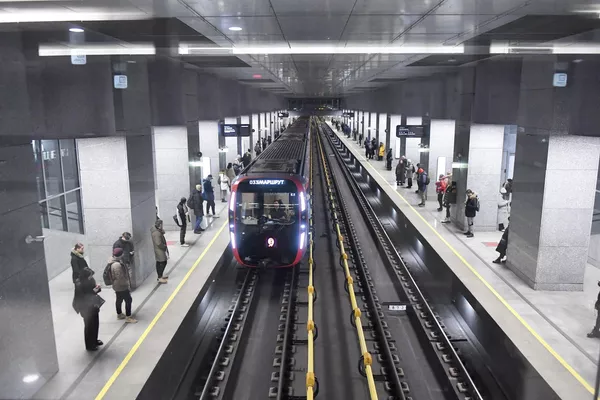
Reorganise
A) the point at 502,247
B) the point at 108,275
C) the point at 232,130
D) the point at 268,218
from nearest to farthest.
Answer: the point at 108,275 < the point at 268,218 < the point at 502,247 < the point at 232,130

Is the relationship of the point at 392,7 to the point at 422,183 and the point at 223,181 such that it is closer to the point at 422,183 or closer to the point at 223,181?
the point at 422,183

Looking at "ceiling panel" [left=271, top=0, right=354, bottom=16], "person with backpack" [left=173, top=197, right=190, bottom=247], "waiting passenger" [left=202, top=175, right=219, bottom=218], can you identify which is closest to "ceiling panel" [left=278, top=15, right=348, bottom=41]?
"ceiling panel" [left=271, top=0, right=354, bottom=16]

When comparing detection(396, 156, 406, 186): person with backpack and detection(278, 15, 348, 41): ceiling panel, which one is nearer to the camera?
detection(278, 15, 348, 41): ceiling panel

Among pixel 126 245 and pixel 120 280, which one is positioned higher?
pixel 126 245

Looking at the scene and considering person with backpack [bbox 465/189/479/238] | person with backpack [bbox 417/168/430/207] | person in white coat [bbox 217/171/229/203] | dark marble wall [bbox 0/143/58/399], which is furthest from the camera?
person in white coat [bbox 217/171/229/203]

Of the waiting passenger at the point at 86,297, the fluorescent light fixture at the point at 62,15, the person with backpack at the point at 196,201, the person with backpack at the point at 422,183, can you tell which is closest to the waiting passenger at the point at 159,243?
the waiting passenger at the point at 86,297

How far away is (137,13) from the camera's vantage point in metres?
5.95

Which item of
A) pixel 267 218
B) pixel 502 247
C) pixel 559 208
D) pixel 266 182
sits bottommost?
pixel 502 247

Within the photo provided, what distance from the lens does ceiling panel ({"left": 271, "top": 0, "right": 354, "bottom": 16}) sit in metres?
5.50

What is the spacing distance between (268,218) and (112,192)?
308 centimetres

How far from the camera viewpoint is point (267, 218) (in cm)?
976

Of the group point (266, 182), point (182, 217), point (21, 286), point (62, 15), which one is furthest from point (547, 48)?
point (21, 286)

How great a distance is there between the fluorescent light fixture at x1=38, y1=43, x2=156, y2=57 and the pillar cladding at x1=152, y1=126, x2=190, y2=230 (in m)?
4.10

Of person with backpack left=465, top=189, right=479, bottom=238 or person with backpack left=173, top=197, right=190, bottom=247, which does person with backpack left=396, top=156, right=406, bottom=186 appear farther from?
person with backpack left=173, top=197, right=190, bottom=247
